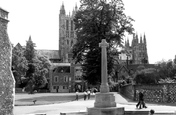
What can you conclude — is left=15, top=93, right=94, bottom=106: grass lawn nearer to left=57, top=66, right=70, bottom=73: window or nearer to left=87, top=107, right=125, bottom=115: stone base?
left=87, top=107, right=125, bottom=115: stone base

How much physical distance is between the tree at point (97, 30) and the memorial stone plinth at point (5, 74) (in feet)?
71.7

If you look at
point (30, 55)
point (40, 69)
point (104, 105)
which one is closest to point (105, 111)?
point (104, 105)

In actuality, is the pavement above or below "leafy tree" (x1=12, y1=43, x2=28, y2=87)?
below

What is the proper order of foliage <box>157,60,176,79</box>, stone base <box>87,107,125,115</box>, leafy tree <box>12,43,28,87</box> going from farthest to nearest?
foliage <box>157,60,176,79</box>
leafy tree <box>12,43,28,87</box>
stone base <box>87,107,125,115</box>

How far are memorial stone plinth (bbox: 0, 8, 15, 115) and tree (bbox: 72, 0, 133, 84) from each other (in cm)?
2186

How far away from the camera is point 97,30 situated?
40.0 m

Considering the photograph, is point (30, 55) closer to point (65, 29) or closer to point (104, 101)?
point (104, 101)

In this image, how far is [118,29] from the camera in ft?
135

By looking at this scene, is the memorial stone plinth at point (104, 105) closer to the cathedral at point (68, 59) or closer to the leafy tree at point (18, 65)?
the cathedral at point (68, 59)

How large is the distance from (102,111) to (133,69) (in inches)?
3379

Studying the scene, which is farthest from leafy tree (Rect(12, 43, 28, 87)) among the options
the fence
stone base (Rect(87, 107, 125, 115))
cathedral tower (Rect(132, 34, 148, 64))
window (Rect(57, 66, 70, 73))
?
cathedral tower (Rect(132, 34, 148, 64))

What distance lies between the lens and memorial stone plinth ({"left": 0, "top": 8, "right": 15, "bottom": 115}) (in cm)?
1764

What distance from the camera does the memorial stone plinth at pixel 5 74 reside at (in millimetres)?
17642

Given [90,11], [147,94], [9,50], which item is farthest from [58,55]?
[9,50]
